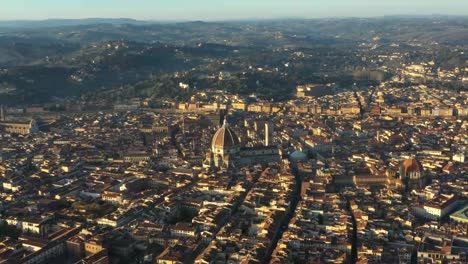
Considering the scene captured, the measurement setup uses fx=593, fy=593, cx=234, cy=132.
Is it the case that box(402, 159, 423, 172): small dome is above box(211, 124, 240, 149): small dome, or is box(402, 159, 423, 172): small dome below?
below

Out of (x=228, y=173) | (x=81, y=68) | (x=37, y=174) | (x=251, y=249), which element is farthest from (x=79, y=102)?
(x=251, y=249)

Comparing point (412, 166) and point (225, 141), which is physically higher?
point (225, 141)

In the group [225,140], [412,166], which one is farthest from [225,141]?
[412,166]

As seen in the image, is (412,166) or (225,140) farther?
(225,140)

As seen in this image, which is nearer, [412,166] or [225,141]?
[412,166]

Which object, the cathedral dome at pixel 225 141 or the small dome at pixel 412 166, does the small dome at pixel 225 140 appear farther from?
the small dome at pixel 412 166

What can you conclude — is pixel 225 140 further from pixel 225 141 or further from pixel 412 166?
pixel 412 166

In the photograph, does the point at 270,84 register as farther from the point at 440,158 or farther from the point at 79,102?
the point at 440,158

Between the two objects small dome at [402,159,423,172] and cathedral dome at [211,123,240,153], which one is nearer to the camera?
small dome at [402,159,423,172]

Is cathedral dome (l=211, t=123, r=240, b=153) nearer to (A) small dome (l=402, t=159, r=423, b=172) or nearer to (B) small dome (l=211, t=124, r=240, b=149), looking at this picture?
(B) small dome (l=211, t=124, r=240, b=149)

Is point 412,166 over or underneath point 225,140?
underneath

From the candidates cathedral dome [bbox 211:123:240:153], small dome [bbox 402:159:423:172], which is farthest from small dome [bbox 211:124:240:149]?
small dome [bbox 402:159:423:172]
